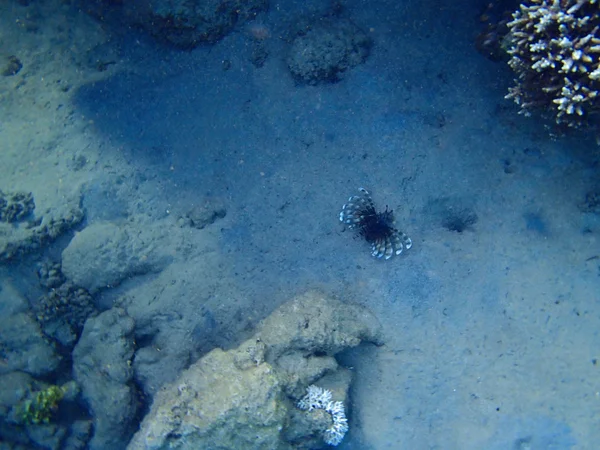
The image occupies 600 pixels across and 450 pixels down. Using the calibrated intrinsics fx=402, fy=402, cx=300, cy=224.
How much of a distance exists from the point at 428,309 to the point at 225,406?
2.94 m

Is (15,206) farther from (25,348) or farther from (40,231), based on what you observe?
(25,348)

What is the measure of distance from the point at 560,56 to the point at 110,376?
7.09m

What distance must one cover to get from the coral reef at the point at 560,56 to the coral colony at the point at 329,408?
14.5ft

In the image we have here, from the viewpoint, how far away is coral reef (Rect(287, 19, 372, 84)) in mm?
6156

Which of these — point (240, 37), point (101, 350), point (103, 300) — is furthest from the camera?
point (240, 37)

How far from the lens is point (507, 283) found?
17.8 feet

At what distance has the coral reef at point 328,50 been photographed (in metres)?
6.16

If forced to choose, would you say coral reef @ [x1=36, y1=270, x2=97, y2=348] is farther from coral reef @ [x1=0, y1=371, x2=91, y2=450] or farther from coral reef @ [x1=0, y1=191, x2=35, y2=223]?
coral reef @ [x1=0, y1=191, x2=35, y2=223]

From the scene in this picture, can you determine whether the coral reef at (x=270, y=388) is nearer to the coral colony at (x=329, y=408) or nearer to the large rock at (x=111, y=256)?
the coral colony at (x=329, y=408)

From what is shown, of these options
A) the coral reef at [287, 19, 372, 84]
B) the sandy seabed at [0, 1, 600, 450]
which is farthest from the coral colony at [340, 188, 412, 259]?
the coral reef at [287, 19, 372, 84]

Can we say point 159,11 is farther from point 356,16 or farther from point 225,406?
point 225,406

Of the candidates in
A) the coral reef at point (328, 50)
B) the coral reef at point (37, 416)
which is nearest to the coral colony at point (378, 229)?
the coral reef at point (328, 50)

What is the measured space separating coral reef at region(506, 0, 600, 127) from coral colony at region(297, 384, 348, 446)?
4417 millimetres

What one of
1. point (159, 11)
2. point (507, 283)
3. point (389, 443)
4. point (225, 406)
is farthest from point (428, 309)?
point (159, 11)
